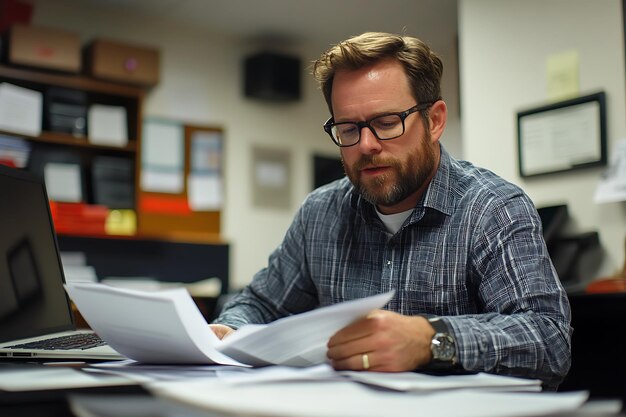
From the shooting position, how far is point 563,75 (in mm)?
2443

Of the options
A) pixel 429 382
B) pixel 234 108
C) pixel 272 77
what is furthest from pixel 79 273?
pixel 429 382

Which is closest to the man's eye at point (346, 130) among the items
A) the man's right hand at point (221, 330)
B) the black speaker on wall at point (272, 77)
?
the man's right hand at point (221, 330)

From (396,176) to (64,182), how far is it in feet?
9.91

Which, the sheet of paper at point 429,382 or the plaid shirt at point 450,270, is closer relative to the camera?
the sheet of paper at point 429,382

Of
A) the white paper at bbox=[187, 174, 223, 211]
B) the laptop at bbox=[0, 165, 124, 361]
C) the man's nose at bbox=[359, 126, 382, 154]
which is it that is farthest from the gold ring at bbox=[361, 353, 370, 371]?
the white paper at bbox=[187, 174, 223, 211]

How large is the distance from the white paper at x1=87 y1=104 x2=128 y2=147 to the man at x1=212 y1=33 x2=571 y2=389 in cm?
281

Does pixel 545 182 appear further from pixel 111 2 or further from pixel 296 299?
pixel 111 2

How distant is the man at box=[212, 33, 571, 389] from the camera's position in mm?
1004

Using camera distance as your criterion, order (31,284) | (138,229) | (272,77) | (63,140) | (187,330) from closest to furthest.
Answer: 1. (187,330)
2. (31,284)
3. (63,140)
4. (138,229)
5. (272,77)

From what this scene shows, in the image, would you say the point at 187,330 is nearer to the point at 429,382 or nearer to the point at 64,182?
the point at 429,382

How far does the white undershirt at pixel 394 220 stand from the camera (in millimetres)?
1305

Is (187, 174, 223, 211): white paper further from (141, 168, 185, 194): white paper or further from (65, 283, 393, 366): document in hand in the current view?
(65, 283, 393, 366): document in hand

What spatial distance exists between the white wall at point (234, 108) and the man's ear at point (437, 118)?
9.87ft

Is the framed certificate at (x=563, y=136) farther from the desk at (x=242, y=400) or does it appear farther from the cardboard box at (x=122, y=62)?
the cardboard box at (x=122, y=62)
